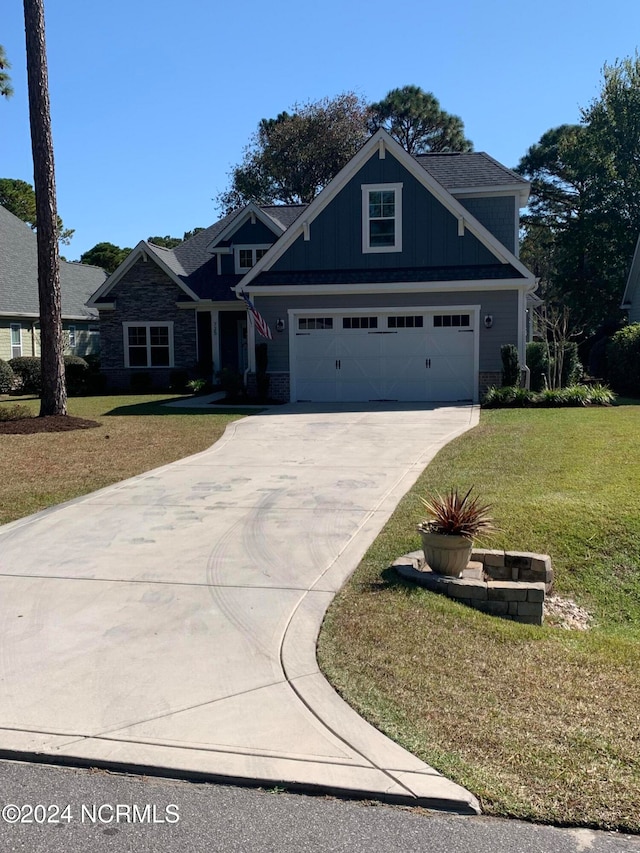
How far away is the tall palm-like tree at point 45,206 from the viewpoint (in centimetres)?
1661

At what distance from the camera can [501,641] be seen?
5.38 meters

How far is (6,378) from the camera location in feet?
85.9

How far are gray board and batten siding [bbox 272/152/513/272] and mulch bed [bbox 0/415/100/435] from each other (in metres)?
7.22

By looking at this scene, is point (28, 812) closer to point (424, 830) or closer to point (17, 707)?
point (17, 707)

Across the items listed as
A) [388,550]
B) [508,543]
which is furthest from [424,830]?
[508,543]

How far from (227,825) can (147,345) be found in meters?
25.5

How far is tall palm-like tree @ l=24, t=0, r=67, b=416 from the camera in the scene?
1661 centimetres

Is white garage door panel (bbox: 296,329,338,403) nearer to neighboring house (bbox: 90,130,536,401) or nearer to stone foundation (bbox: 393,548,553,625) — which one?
neighboring house (bbox: 90,130,536,401)

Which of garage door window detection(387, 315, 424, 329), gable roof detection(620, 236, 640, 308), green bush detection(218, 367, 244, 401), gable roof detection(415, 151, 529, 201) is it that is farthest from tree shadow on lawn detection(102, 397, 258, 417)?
gable roof detection(620, 236, 640, 308)

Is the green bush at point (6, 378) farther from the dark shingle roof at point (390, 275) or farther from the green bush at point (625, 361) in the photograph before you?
the green bush at point (625, 361)

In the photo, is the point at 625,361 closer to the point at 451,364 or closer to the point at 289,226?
the point at 451,364

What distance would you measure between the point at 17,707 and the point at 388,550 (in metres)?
3.76

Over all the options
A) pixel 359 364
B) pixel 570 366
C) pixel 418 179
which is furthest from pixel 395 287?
pixel 570 366

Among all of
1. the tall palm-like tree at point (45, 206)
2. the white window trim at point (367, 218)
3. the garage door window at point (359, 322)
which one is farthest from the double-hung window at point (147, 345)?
the tall palm-like tree at point (45, 206)
